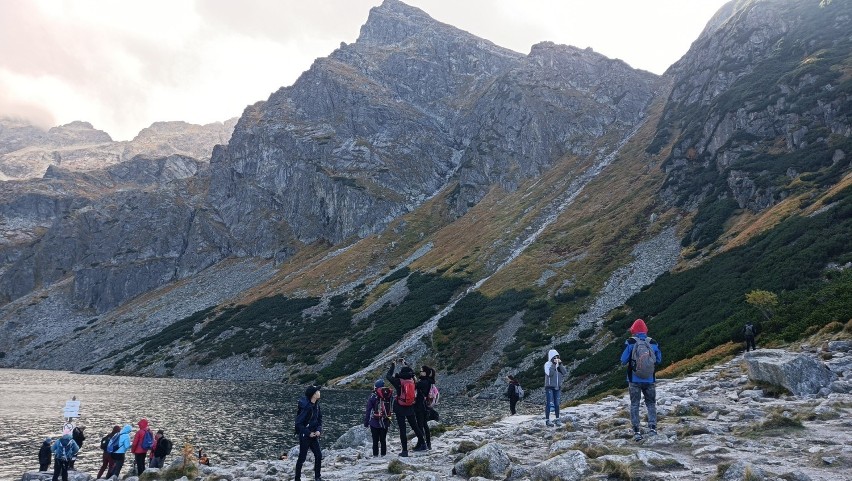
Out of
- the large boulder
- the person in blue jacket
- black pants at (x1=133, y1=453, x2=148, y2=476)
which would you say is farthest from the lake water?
the large boulder

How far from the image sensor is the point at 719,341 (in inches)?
1384

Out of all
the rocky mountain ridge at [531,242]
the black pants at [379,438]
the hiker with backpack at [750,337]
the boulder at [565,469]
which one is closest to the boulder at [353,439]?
the black pants at [379,438]

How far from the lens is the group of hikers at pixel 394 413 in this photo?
1374 cm

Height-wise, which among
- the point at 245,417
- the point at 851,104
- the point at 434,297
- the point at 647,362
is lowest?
the point at 245,417

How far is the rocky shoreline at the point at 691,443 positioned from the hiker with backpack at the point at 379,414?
2.12 feet

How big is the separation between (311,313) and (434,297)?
109ft

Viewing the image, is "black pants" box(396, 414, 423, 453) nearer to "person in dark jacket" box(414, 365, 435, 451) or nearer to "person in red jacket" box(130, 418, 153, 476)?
"person in dark jacket" box(414, 365, 435, 451)

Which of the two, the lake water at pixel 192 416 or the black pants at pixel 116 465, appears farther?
the lake water at pixel 192 416

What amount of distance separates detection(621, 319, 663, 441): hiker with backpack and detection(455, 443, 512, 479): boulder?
12.9 ft

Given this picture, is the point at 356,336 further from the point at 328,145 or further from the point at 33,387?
the point at 328,145

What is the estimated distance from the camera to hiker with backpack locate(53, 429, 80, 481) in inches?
766

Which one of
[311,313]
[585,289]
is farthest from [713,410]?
[311,313]

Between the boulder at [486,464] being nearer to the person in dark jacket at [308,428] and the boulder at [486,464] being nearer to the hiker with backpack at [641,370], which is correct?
the hiker with backpack at [641,370]

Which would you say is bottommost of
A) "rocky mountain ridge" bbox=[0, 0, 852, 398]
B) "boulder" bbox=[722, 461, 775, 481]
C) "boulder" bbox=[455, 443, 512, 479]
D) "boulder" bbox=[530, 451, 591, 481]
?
"boulder" bbox=[455, 443, 512, 479]
